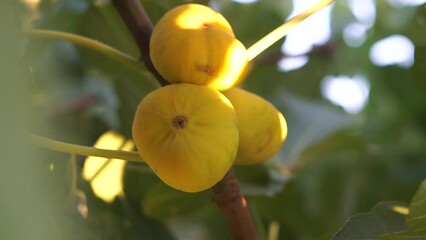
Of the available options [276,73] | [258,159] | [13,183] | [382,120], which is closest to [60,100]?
[276,73]

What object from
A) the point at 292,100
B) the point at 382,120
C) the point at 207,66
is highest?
the point at 207,66

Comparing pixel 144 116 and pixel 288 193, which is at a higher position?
pixel 144 116

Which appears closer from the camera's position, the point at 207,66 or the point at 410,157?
the point at 207,66

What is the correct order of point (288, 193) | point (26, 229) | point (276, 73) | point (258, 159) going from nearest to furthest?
point (26, 229) → point (258, 159) → point (288, 193) → point (276, 73)

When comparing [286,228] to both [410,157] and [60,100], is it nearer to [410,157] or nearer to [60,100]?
[410,157]

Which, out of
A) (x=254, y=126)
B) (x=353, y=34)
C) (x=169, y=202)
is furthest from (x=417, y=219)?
(x=353, y=34)

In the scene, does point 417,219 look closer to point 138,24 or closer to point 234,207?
point 234,207

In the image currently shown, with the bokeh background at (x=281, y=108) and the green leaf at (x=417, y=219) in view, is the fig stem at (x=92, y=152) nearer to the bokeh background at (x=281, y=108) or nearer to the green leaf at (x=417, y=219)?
the bokeh background at (x=281, y=108)
